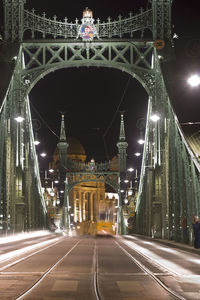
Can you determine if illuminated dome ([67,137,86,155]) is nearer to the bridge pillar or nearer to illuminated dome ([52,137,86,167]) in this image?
illuminated dome ([52,137,86,167])

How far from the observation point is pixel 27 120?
41281 millimetres

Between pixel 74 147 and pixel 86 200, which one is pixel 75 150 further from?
pixel 86 200

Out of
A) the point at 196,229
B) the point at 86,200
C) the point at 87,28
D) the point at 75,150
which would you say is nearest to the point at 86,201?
the point at 86,200

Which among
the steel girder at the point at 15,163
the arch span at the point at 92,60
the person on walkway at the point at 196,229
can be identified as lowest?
the person on walkway at the point at 196,229

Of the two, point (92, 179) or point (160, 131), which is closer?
point (160, 131)

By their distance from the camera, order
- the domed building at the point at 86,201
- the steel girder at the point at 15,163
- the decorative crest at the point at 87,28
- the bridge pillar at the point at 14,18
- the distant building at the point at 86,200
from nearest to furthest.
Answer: the steel girder at the point at 15,163
the bridge pillar at the point at 14,18
the decorative crest at the point at 87,28
the domed building at the point at 86,201
the distant building at the point at 86,200

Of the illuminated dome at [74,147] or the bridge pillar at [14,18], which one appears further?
the illuminated dome at [74,147]

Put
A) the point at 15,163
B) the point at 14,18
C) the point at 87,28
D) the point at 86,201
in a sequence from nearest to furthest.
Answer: the point at 14,18 < the point at 87,28 < the point at 15,163 < the point at 86,201

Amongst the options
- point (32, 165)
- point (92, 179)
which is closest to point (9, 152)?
point (32, 165)

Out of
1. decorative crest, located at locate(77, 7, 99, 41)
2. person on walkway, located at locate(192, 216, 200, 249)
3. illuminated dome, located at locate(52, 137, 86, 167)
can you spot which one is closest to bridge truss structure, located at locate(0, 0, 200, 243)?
decorative crest, located at locate(77, 7, 99, 41)

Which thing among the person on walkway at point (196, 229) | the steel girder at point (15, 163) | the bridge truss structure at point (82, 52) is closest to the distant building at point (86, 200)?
the steel girder at point (15, 163)

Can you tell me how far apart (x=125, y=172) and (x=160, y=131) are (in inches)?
2384

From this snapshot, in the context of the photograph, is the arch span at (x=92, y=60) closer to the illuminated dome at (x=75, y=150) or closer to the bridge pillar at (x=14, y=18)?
the bridge pillar at (x=14, y=18)

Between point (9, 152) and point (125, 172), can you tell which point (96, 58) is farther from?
point (125, 172)
